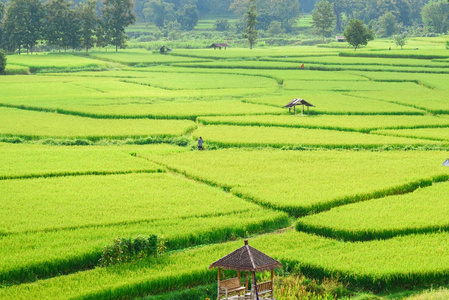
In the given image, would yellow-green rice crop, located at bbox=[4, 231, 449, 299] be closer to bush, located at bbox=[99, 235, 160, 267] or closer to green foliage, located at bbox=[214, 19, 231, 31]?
bush, located at bbox=[99, 235, 160, 267]

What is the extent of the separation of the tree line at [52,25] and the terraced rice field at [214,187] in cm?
3803

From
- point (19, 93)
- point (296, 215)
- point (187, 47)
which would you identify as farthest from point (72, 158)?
point (187, 47)

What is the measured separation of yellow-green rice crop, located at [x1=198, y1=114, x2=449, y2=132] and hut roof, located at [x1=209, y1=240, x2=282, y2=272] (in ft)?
58.4

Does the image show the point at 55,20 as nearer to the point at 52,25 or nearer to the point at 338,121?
the point at 52,25

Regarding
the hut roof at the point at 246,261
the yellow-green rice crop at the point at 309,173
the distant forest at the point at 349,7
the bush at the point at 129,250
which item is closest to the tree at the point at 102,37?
the distant forest at the point at 349,7

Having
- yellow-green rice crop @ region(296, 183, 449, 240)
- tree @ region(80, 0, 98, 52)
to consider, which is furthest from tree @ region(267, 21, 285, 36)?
yellow-green rice crop @ region(296, 183, 449, 240)

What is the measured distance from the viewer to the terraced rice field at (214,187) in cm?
1153

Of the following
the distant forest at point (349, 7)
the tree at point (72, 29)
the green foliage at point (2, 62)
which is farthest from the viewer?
the distant forest at point (349, 7)

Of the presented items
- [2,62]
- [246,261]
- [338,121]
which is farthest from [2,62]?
[246,261]

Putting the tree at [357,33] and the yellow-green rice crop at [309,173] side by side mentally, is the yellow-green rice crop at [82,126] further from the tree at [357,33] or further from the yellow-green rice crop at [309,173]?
the tree at [357,33]

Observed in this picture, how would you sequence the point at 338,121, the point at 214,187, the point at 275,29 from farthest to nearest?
1. the point at 275,29
2. the point at 338,121
3. the point at 214,187

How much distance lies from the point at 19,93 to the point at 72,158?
20962 millimetres

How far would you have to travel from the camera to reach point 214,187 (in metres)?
17.7

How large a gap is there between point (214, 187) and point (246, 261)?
26.0 feet
